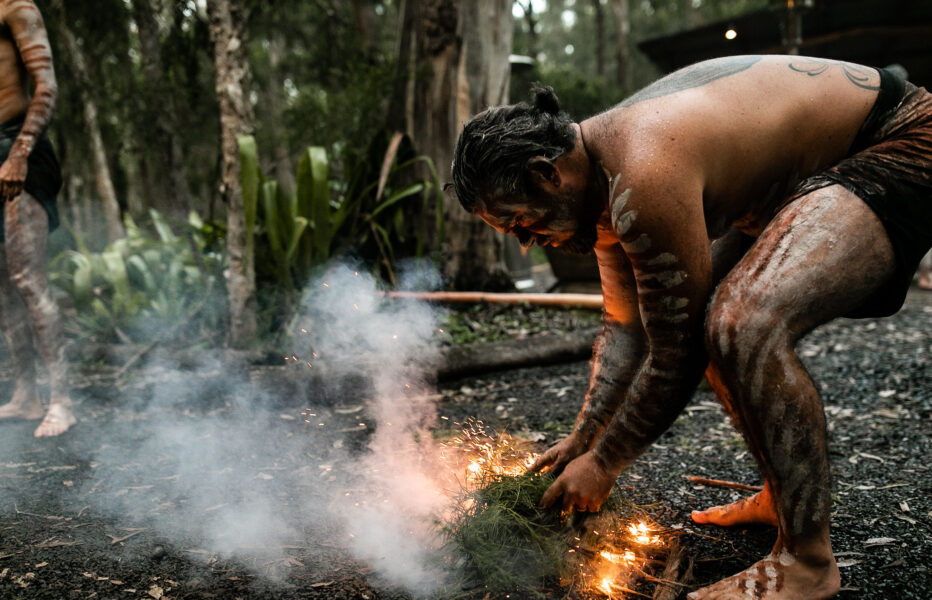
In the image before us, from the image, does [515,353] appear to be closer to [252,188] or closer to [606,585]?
[252,188]

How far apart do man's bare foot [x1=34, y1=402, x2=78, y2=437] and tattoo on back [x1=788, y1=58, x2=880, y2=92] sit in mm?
3403

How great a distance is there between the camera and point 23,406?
10.2 feet

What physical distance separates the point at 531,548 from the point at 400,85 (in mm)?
Result: 5031

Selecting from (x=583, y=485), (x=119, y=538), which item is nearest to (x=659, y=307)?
(x=583, y=485)

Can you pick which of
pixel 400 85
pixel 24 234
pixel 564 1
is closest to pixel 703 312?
pixel 24 234

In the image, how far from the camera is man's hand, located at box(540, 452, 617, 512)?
1.64 metres

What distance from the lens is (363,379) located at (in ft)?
11.0

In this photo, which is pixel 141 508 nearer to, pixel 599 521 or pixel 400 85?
pixel 599 521

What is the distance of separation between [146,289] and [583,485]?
4339mm

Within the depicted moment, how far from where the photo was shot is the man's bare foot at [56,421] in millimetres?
2850

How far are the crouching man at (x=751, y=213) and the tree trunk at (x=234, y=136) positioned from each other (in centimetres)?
250

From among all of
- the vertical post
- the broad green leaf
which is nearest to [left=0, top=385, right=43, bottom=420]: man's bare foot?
the broad green leaf

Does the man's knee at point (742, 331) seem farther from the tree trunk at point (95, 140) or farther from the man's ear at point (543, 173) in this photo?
the tree trunk at point (95, 140)

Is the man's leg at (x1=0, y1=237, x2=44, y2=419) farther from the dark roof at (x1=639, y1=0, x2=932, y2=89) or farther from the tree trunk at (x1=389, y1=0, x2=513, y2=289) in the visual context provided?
the dark roof at (x1=639, y1=0, x2=932, y2=89)
